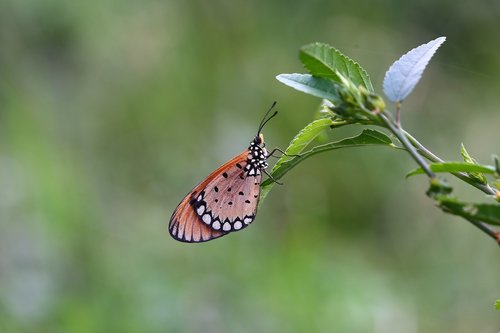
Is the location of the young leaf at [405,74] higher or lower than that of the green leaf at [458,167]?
higher

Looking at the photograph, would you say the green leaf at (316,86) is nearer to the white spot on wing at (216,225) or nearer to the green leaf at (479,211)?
the green leaf at (479,211)

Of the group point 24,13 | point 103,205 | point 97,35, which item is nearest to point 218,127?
point 103,205

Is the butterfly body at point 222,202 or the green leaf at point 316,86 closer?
the green leaf at point 316,86

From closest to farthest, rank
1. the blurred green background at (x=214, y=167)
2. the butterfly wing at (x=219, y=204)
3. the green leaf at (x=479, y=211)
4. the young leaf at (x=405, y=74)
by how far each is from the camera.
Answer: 1. the green leaf at (x=479, y=211)
2. the young leaf at (x=405, y=74)
3. the butterfly wing at (x=219, y=204)
4. the blurred green background at (x=214, y=167)

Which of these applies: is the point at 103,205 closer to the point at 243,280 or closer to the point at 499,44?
the point at 243,280

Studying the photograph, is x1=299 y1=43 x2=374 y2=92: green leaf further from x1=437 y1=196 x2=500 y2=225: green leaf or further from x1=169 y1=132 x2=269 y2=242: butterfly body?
x1=169 y1=132 x2=269 y2=242: butterfly body

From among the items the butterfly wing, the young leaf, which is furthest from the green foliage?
the butterfly wing

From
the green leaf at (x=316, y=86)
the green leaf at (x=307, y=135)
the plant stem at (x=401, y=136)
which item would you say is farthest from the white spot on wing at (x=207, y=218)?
the plant stem at (x=401, y=136)

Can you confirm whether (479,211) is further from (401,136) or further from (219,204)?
(219,204)
